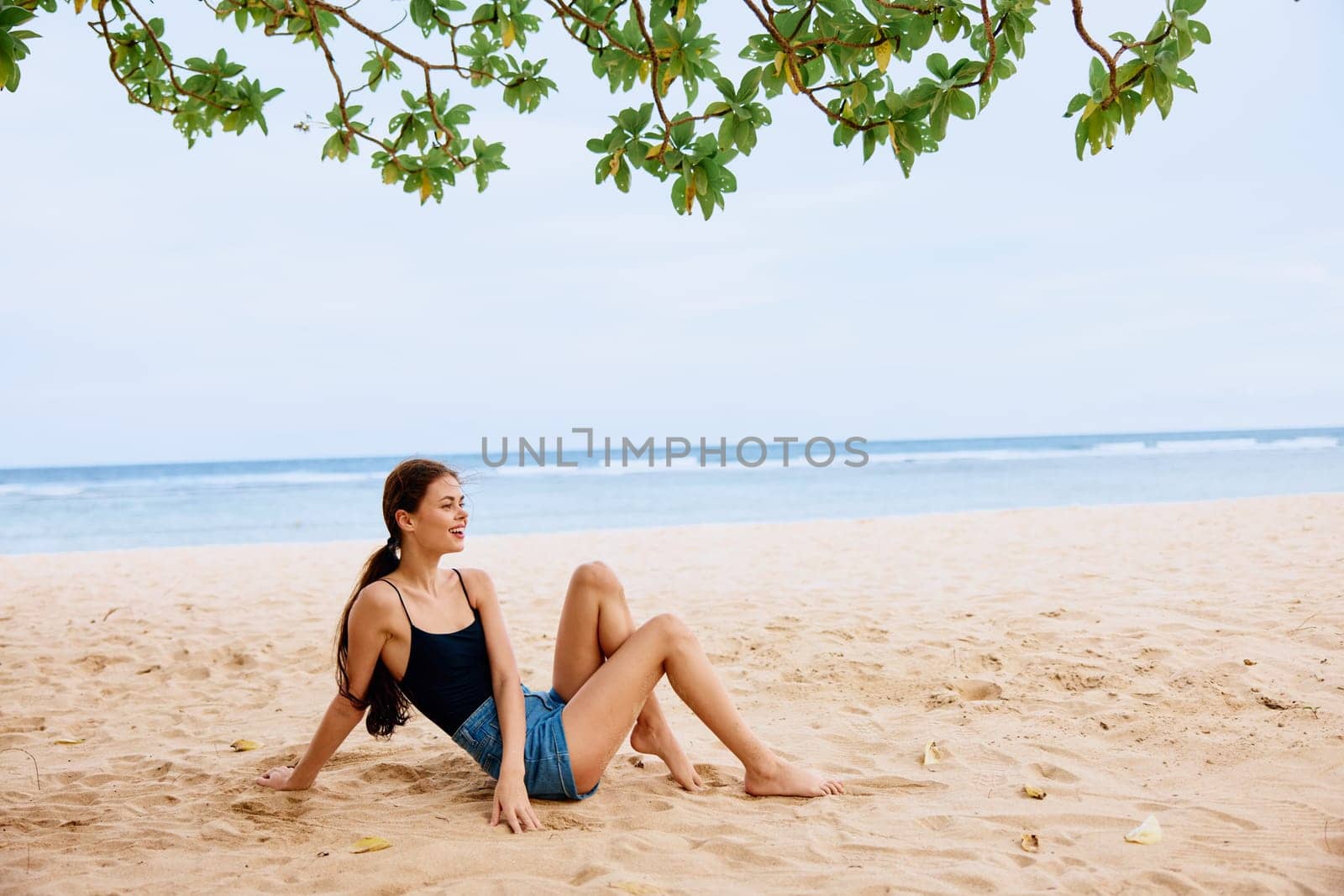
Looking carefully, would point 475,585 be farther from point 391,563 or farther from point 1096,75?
point 1096,75

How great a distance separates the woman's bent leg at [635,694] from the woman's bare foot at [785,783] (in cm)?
18

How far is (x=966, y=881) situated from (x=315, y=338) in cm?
3299

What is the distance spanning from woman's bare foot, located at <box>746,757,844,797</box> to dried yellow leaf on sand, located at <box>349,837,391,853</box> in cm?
117

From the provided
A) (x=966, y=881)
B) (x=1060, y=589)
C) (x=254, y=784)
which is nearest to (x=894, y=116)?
(x=966, y=881)

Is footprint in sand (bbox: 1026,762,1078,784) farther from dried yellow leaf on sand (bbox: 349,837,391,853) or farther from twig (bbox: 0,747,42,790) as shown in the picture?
twig (bbox: 0,747,42,790)

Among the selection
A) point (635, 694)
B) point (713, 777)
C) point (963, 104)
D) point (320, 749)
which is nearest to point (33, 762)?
point (320, 749)

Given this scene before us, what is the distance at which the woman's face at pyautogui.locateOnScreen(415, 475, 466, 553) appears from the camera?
2.95m

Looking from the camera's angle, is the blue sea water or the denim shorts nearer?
the denim shorts

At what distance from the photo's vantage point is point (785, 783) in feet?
9.76

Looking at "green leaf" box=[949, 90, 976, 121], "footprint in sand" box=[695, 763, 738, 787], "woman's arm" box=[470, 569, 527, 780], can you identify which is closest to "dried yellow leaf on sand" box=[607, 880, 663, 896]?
"woman's arm" box=[470, 569, 527, 780]

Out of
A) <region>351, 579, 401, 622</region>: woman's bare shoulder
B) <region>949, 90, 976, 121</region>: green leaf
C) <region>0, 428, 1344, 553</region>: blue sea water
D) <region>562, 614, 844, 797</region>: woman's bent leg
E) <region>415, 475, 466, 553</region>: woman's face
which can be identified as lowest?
<region>0, 428, 1344, 553</region>: blue sea water

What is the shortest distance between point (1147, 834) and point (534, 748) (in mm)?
1805

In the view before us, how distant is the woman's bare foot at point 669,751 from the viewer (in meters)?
3.15

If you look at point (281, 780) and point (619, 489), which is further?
point (619, 489)
